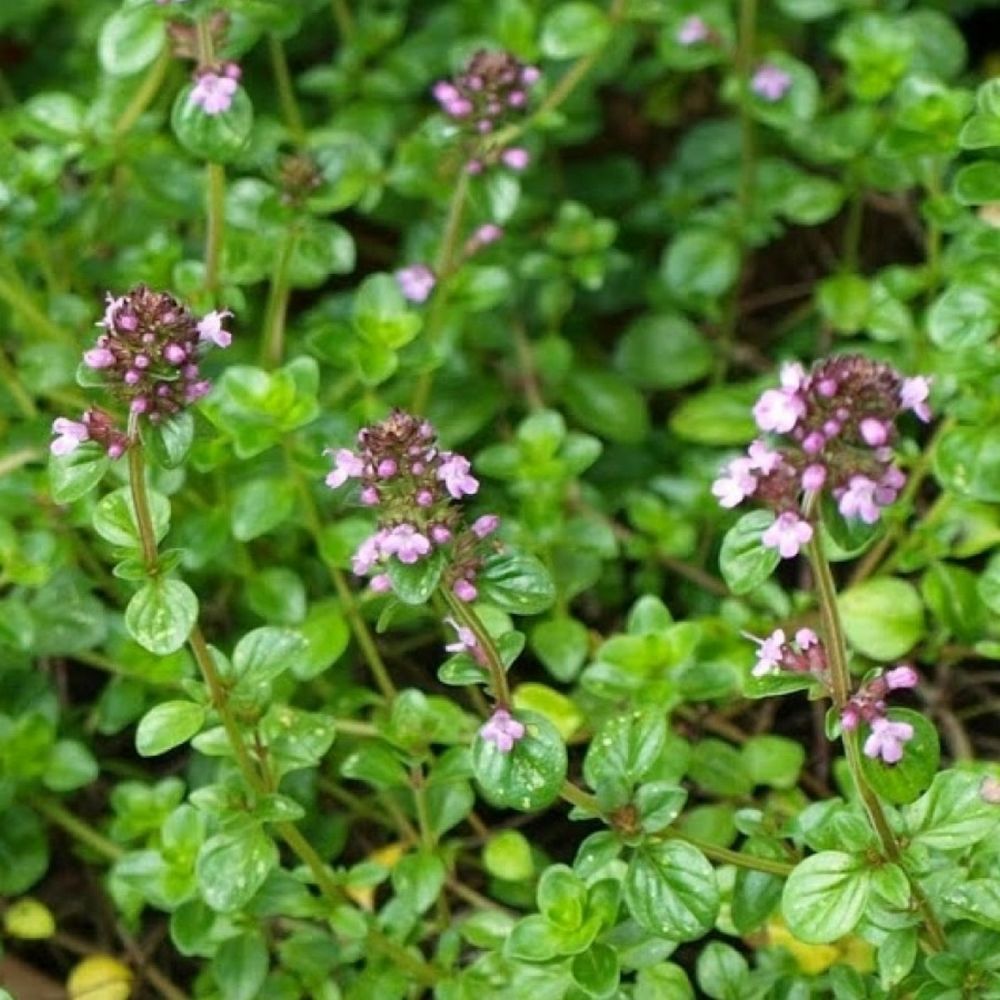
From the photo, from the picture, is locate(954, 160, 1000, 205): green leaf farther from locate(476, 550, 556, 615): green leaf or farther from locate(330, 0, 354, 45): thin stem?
locate(330, 0, 354, 45): thin stem

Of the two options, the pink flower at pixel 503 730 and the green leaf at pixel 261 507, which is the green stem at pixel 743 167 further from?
the pink flower at pixel 503 730

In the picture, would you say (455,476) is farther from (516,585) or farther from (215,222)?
(215,222)

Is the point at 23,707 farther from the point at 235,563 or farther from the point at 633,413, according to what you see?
the point at 633,413

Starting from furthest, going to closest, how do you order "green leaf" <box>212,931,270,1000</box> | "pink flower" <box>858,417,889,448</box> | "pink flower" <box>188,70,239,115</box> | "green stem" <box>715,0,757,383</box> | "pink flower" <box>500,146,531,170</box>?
1. "green stem" <box>715,0,757,383</box>
2. "pink flower" <box>500,146,531,170</box>
3. "pink flower" <box>188,70,239,115</box>
4. "green leaf" <box>212,931,270,1000</box>
5. "pink flower" <box>858,417,889,448</box>

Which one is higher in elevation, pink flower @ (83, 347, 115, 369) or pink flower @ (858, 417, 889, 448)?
pink flower @ (83, 347, 115, 369)

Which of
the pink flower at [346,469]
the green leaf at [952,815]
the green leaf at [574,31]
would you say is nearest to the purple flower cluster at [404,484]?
the pink flower at [346,469]

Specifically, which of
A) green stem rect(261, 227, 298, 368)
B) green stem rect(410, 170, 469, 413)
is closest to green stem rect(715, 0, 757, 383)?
green stem rect(410, 170, 469, 413)

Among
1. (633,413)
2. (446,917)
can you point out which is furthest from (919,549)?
(446,917)
